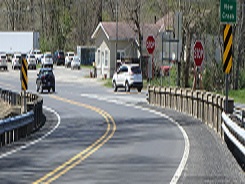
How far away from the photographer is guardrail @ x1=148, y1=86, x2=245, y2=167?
2009 cm

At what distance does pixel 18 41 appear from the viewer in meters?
108

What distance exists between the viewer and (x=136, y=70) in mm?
56781

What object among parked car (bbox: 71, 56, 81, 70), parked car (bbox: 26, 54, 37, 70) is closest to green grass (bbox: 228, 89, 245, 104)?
parked car (bbox: 71, 56, 81, 70)

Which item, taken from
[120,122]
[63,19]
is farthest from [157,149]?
[63,19]

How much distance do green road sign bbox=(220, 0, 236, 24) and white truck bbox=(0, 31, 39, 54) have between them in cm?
8340

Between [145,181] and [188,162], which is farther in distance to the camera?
[188,162]

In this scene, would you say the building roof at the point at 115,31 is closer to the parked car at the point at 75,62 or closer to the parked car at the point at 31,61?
the parked car at the point at 75,62

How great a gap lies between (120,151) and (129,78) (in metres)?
34.8

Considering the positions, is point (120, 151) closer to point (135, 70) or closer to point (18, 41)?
point (135, 70)

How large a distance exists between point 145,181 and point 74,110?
84.1ft

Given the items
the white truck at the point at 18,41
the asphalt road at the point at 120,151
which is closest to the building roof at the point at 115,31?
the white truck at the point at 18,41

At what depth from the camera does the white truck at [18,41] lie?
10775 cm

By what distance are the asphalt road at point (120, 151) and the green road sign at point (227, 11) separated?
3.93 meters

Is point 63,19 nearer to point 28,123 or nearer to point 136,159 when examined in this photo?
point 28,123
